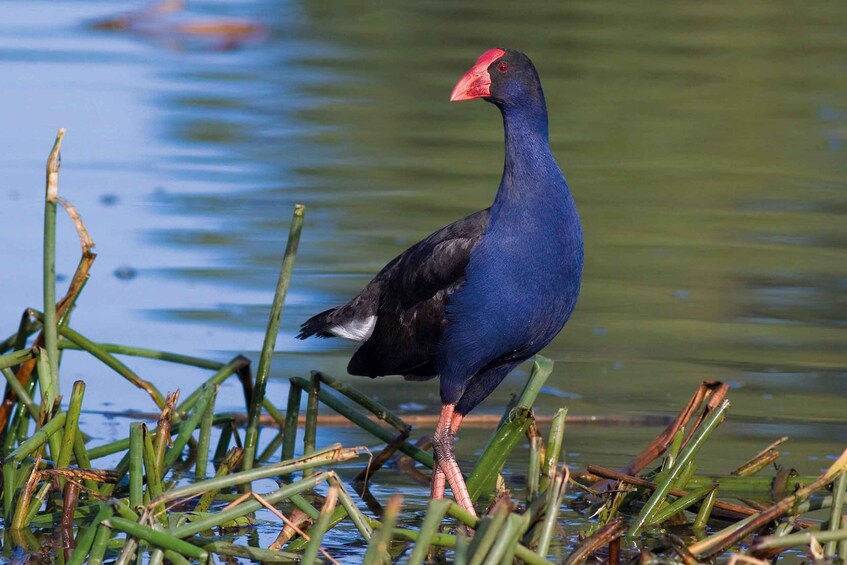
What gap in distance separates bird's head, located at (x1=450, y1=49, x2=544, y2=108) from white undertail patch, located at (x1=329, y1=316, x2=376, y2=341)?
25.8 inches

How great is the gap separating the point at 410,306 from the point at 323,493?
54 cm

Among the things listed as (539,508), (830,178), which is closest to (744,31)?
(830,178)

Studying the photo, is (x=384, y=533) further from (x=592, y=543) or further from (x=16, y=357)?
(x=16, y=357)

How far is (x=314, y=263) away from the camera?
5.93 meters

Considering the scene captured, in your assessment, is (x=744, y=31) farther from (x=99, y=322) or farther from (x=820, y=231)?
(x=99, y=322)

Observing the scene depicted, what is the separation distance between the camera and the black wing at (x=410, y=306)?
3.45 m

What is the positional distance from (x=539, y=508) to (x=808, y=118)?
6.73m

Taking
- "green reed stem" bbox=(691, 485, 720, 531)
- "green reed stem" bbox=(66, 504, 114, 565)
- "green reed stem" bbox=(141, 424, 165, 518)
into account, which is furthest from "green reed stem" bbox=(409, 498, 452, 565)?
"green reed stem" bbox=(691, 485, 720, 531)

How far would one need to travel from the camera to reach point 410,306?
357 cm

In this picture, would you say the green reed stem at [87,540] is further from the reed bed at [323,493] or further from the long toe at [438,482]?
the long toe at [438,482]

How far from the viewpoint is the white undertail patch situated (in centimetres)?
378

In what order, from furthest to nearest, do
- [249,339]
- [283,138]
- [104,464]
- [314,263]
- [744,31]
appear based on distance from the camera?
[744,31]
[283,138]
[314,263]
[249,339]
[104,464]

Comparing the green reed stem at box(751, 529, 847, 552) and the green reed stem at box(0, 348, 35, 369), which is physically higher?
the green reed stem at box(0, 348, 35, 369)

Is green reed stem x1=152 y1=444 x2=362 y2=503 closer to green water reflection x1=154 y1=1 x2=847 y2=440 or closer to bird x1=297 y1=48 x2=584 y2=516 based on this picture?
bird x1=297 y1=48 x2=584 y2=516
